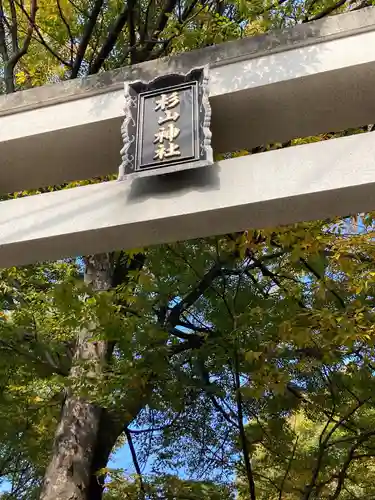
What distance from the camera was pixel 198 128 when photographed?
2.39m

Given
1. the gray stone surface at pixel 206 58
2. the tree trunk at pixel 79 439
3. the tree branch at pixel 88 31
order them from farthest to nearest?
the tree branch at pixel 88 31
the tree trunk at pixel 79 439
the gray stone surface at pixel 206 58

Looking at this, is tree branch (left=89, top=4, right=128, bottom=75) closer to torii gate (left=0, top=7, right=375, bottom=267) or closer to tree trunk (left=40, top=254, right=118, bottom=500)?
torii gate (left=0, top=7, right=375, bottom=267)

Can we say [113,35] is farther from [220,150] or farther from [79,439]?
[79,439]

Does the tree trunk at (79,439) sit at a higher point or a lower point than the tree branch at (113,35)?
lower

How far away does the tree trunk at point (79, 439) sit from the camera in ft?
11.9

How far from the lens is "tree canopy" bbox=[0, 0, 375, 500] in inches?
130

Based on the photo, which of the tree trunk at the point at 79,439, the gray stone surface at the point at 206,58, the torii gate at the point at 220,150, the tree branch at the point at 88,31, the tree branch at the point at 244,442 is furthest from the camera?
the tree branch at the point at 88,31

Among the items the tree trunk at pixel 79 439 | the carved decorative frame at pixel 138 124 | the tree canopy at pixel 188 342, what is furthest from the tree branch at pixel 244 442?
the carved decorative frame at pixel 138 124

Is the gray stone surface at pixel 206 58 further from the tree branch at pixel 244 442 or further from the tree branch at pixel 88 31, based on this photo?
the tree branch at pixel 244 442

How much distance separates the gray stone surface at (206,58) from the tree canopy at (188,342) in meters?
0.57

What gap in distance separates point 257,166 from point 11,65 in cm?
341

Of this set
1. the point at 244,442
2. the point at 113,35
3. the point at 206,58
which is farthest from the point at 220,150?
the point at 113,35

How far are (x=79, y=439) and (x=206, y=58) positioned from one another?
2.97 meters

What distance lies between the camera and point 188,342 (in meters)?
4.48
